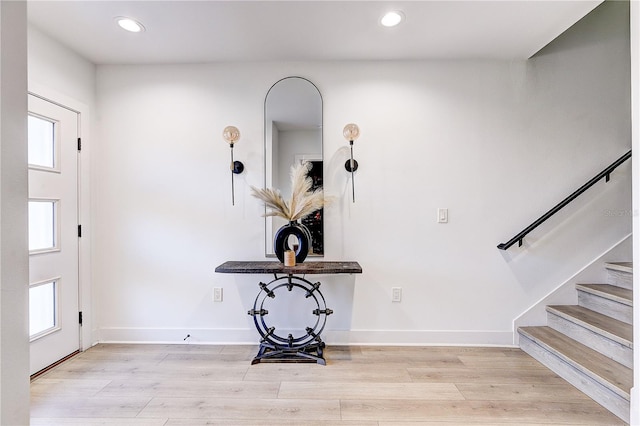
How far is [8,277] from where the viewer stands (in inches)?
33.7

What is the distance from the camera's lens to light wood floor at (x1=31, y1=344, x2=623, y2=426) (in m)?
1.71

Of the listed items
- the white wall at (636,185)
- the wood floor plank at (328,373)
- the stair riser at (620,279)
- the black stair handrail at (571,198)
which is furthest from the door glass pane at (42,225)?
the stair riser at (620,279)

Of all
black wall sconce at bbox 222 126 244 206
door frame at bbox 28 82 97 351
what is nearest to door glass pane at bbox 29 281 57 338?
door frame at bbox 28 82 97 351

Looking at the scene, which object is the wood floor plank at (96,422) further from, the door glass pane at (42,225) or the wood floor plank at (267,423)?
the door glass pane at (42,225)

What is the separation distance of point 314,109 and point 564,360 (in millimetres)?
2622

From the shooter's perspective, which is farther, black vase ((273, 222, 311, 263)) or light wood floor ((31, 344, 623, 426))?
black vase ((273, 222, 311, 263))

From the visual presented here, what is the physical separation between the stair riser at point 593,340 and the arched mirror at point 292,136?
6.56ft

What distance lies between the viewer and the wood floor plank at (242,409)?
1.71m

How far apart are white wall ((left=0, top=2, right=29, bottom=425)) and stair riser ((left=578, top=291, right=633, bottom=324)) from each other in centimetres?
327

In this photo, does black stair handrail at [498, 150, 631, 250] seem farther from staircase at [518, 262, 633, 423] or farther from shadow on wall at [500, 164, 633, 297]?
staircase at [518, 262, 633, 423]

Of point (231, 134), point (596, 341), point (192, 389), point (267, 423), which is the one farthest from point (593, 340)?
point (231, 134)

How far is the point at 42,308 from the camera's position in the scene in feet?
7.39

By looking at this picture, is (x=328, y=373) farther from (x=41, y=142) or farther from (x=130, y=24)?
(x=130, y=24)

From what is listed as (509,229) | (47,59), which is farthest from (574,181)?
(47,59)
